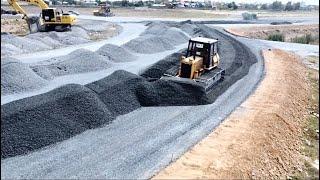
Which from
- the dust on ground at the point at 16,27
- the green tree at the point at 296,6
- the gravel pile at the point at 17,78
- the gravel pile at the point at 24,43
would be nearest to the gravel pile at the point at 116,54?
the gravel pile at the point at 24,43

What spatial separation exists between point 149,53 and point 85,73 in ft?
29.4

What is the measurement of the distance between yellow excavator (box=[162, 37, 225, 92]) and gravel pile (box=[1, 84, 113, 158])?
5288 millimetres

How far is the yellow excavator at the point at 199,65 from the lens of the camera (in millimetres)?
19250

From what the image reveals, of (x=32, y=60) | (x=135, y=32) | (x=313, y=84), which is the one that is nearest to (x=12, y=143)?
(x=32, y=60)

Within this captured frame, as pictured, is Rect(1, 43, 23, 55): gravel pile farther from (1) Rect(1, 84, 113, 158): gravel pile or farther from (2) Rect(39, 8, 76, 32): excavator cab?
(1) Rect(1, 84, 113, 158): gravel pile

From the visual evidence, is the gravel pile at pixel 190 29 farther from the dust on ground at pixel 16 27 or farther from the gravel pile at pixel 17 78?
the gravel pile at pixel 17 78

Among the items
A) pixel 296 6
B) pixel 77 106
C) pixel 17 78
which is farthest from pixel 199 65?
pixel 296 6

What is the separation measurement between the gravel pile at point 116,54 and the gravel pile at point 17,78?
729 centimetres

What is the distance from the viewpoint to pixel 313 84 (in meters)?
24.6

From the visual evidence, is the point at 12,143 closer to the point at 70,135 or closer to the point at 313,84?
the point at 70,135

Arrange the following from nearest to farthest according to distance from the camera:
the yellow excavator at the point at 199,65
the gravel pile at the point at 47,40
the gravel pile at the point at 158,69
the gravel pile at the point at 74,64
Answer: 1. the yellow excavator at the point at 199,65
2. the gravel pile at the point at 74,64
3. the gravel pile at the point at 158,69
4. the gravel pile at the point at 47,40

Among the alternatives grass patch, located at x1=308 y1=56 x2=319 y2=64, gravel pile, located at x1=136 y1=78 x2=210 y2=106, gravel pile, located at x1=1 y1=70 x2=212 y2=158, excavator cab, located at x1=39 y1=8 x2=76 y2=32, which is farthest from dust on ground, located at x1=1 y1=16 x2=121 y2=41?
gravel pile, located at x1=1 y1=70 x2=212 y2=158

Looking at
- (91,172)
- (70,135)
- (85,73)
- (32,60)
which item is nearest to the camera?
(91,172)

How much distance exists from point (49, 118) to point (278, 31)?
50.2m
